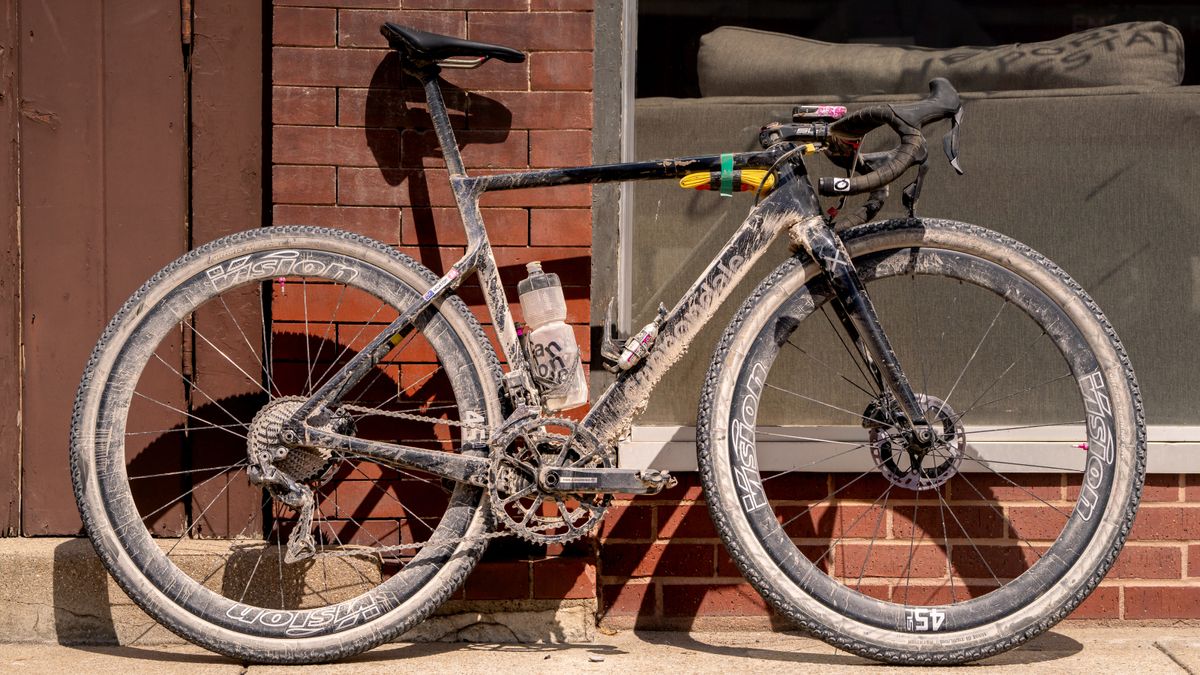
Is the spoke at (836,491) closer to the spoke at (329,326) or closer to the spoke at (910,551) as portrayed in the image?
the spoke at (910,551)

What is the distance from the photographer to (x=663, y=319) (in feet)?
11.9

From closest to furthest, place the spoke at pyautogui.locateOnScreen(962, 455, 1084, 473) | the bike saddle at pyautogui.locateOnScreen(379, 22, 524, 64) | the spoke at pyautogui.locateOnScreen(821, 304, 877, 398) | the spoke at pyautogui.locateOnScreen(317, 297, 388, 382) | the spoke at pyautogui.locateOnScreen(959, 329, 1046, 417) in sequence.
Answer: the bike saddle at pyautogui.locateOnScreen(379, 22, 524, 64), the spoke at pyautogui.locateOnScreen(821, 304, 877, 398), the spoke at pyautogui.locateOnScreen(317, 297, 388, 382), the spoke at pyautogui.locateOnScreen(962, 455, 1084, 473), the spoke at pyautogui.locateOnScreen(959, 329, 1046, 417)

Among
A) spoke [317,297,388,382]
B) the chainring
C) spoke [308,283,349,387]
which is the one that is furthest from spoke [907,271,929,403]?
spoke [308,283,349,387]

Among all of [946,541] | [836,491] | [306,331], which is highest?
[306,331]

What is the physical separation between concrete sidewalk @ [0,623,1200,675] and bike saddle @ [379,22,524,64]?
1.70 m

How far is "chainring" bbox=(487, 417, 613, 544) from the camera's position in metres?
3.55

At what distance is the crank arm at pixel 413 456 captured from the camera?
3578 millimetres

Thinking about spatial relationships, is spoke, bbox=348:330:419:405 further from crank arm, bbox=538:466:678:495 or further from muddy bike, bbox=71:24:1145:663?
crank arm, bbox=538:466:678:495

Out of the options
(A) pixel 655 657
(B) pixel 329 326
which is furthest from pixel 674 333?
(B) pixel 329 326

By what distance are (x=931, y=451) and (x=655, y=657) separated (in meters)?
0.99

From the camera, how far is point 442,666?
3.63m

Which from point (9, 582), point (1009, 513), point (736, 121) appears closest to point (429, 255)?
point (736, 121)

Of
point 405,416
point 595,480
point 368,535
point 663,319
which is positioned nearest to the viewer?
point 595,480

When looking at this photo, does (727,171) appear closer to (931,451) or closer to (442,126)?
(442,126)
